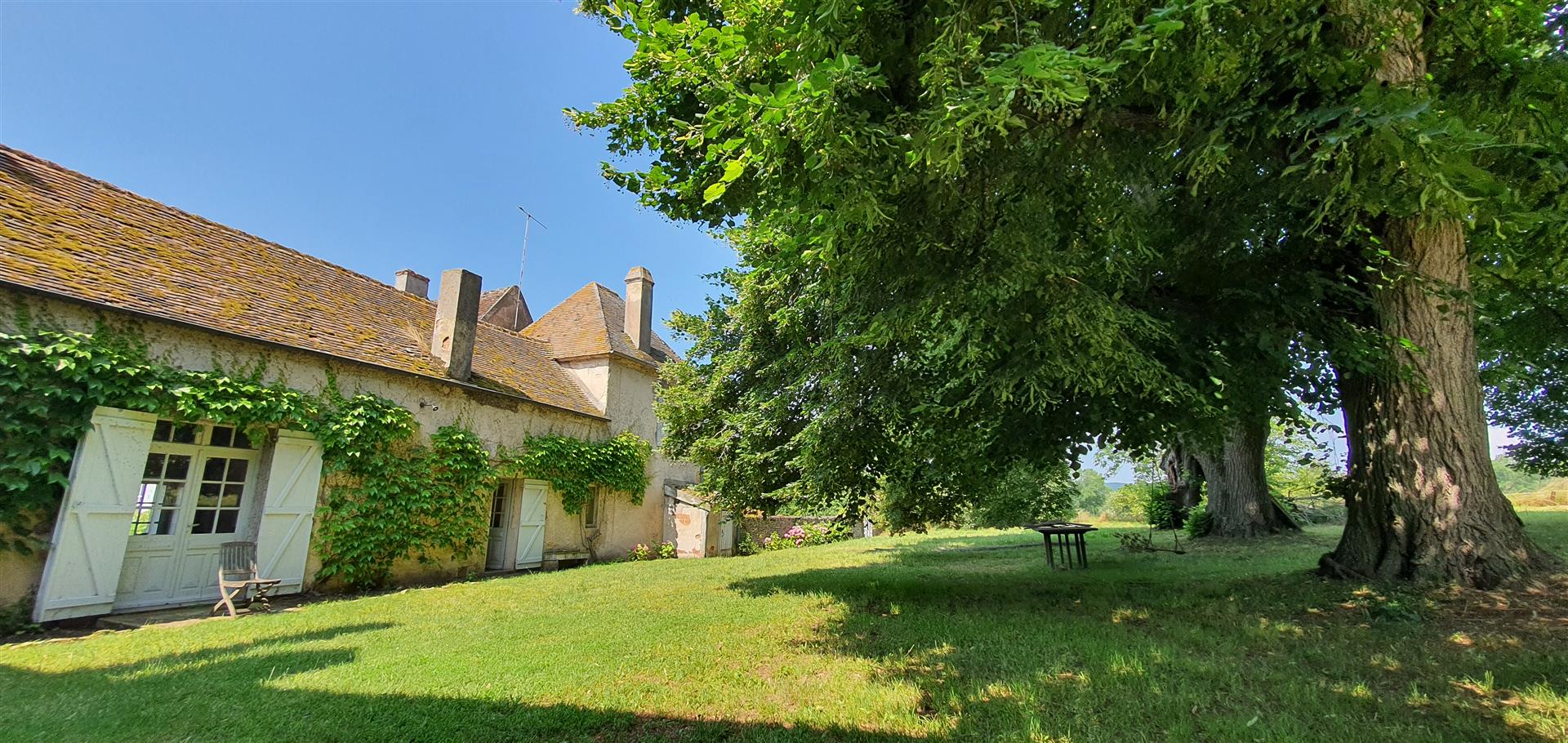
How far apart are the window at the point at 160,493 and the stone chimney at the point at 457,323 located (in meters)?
4.16

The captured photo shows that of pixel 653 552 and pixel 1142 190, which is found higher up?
pixel 1142 190

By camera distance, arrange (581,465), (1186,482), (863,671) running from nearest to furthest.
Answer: (863,671)
(581,465)
(1186,482)

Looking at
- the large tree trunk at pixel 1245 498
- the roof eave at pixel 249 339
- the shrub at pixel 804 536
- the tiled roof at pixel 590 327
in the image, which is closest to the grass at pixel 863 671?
the roof eave at pixel 249 339

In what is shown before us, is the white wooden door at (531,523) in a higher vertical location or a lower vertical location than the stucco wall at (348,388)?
lower

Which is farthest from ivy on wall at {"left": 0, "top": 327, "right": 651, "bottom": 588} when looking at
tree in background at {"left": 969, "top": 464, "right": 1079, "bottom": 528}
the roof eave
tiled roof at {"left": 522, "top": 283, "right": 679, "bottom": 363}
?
tree in background at {"left": 969, "top": 464, "right": 1079, "bottom": 528}

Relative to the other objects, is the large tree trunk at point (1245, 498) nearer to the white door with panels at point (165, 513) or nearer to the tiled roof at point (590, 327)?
the tiled roof at point (590, 327)

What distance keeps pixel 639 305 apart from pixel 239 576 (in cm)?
1100

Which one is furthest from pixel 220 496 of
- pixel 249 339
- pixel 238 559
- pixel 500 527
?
pixel 500 527

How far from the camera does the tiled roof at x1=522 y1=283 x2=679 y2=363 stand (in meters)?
16.8

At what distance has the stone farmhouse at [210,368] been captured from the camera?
7.39 meters

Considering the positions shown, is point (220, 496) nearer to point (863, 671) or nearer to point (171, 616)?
point (171, 616)

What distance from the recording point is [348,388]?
34.0 ft

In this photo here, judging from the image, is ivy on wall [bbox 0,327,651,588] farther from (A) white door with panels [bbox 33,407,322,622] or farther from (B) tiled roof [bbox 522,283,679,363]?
(B) tiled roof [bbox 522,283,679,363]

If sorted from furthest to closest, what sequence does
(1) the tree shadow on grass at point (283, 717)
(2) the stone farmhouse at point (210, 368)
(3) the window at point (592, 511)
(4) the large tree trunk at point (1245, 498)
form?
(3) the window at point (592, 511), (4) the large tree trunk at point (1245, 498), (2) the stone farmhouse at point (210, 368), (1) the tree shadow on grass at point (283, 717)
